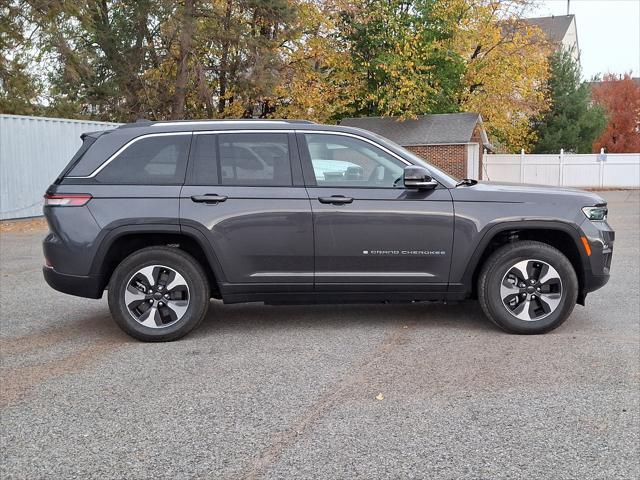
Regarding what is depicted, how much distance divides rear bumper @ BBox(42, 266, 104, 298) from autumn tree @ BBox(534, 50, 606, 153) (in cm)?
4144

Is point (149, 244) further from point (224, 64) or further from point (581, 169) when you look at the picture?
point (581, 169)

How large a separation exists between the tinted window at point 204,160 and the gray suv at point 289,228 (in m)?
0.01

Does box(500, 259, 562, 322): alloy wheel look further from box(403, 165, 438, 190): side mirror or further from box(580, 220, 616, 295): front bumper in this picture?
box(403, 165, 438, 190): side mirror

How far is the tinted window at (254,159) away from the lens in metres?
5.65

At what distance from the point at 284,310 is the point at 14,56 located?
72.9 feet

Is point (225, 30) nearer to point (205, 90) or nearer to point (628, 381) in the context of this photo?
point (205, 90)

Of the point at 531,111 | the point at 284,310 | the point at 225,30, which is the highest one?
the point at 225,30

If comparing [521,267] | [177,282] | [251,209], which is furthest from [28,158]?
[521,267]

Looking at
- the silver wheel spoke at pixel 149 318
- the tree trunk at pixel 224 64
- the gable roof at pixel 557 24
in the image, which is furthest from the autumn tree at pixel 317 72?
the gable roof at pixel 557 24

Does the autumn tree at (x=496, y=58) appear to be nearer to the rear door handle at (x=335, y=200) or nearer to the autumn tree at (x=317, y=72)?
the autumn tree at (x=317, y=72)

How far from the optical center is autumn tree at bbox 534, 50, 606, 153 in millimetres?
42781

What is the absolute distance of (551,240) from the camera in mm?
5914

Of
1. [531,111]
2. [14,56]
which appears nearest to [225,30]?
[14,56]

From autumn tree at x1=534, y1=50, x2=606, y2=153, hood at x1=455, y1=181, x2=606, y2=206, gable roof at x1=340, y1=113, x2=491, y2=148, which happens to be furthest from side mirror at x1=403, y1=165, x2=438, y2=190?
autumn tree at x1=534, y1=50, x2=606, y2=153
